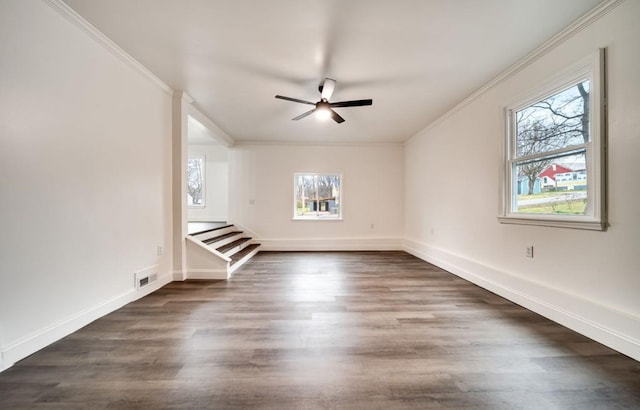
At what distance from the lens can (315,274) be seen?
3.82 metres

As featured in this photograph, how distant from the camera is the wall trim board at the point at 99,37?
187cm

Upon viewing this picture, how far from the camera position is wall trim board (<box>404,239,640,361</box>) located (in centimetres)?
175

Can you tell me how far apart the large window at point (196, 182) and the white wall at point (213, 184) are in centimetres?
12

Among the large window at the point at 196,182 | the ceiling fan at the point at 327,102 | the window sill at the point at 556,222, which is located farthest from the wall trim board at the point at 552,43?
the large window at the point at 196,182

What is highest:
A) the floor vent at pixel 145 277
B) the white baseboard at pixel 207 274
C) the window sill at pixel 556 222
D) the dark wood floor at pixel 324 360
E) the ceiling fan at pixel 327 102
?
the ceiling fan at pixel 327 102

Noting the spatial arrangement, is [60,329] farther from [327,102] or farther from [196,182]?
[196,182]

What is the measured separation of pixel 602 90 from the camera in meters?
1.90

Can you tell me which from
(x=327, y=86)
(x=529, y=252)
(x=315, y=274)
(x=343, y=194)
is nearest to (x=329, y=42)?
(x=327, y=86)

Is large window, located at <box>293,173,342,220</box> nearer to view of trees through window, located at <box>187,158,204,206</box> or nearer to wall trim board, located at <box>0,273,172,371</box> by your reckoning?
view of trees through window, located at <box>187,158,204,206</box>

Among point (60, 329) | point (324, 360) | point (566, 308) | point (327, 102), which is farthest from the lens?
point (327, 102)

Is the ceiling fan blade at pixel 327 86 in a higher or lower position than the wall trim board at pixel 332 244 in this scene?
higher

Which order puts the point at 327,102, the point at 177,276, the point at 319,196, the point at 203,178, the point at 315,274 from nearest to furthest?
the point at 327,102 → the point at 177,276 → the point at 315,274 → the point at 319,196 → the point at 203,178

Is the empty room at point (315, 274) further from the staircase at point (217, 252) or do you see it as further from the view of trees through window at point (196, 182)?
the view of trees through window at point (196, 182)

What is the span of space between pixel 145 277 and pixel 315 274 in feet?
7.17
